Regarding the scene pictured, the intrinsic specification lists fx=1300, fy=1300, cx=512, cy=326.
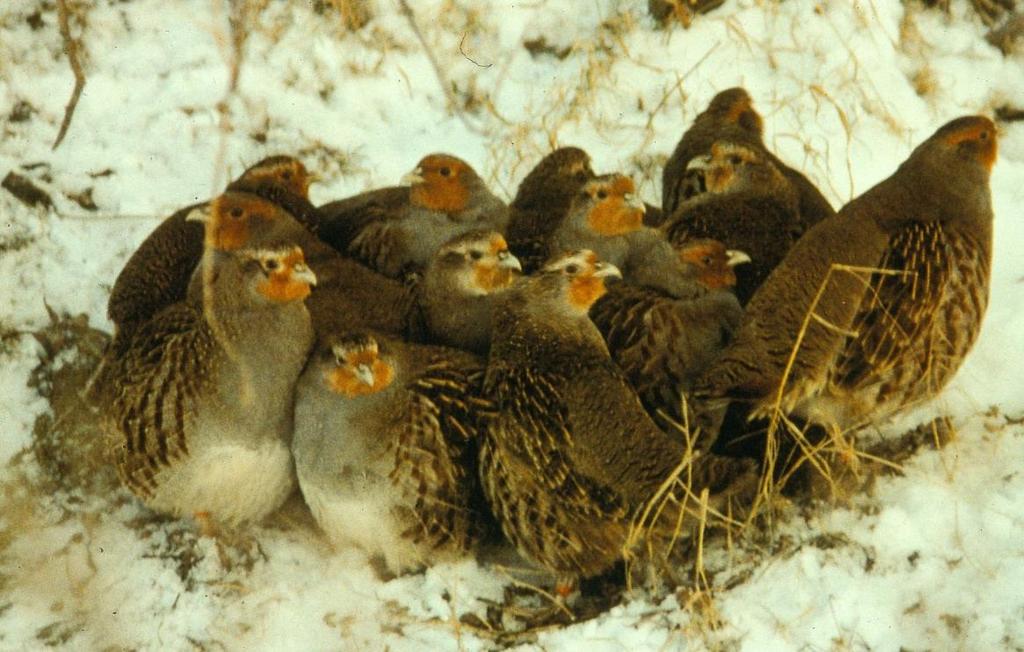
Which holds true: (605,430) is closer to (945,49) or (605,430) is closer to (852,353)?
(852,353)

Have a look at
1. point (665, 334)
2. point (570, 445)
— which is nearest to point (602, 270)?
point (665, 334)

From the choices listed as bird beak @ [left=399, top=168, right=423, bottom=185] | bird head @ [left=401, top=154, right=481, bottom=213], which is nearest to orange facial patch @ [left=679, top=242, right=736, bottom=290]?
Answer: bird head @ [left=401, top=154, right=481, bottom=213]

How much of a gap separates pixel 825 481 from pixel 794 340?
0.46 metres

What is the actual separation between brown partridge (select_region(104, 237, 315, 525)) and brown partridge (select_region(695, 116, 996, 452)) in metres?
1.32

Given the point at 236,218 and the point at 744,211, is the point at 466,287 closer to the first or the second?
the point at 236,218

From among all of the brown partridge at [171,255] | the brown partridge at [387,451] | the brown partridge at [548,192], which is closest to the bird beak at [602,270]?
the brown partridge at [387,451]

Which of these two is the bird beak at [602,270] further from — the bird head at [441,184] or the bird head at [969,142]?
the bird head at [969,142]

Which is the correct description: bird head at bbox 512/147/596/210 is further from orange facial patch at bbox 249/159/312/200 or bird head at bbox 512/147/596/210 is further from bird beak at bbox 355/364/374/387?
bird beak at bbox 355/364/374/387

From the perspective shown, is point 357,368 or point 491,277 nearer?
point 357,368

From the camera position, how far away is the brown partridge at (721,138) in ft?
17.5

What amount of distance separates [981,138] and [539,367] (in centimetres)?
181

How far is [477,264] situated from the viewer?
4.36m

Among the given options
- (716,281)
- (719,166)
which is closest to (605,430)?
(716,281)

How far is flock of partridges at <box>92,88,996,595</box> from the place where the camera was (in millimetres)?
3877
